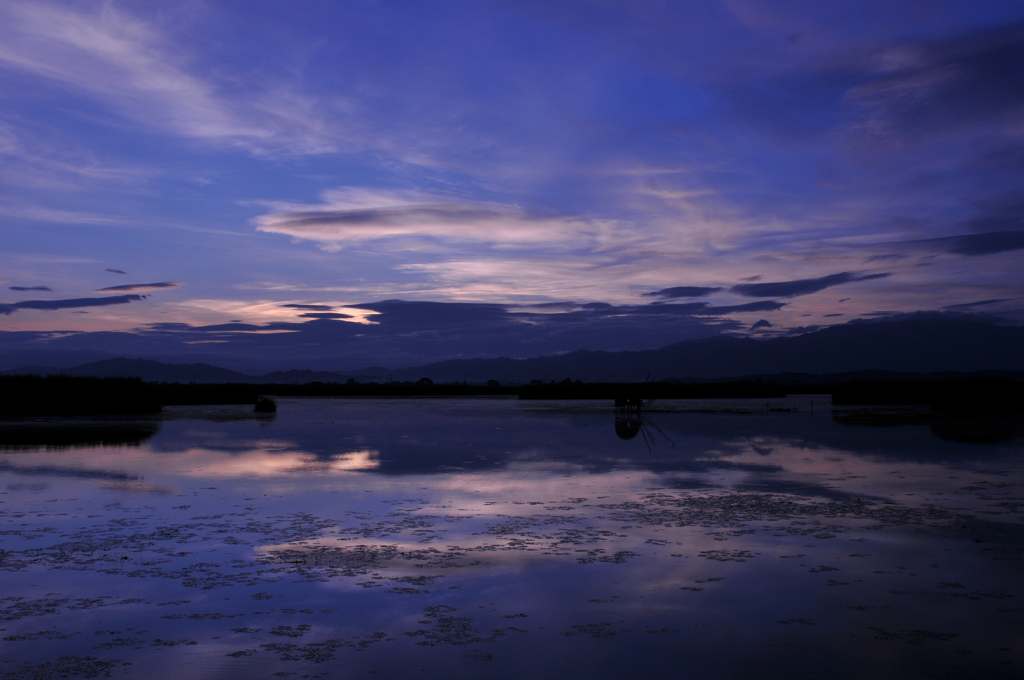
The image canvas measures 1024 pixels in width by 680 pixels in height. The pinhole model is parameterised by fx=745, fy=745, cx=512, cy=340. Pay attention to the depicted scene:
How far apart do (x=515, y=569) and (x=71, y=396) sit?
35.5m

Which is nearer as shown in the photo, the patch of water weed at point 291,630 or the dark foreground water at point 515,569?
the dark foreground water at point 515,569

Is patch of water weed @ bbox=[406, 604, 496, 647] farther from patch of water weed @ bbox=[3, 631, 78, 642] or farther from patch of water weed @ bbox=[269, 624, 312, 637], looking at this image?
patch of water weed @ bbox=[3, 631, 78, 642]

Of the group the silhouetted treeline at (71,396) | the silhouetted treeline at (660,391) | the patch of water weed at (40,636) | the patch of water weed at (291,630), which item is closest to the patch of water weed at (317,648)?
the patch of water weed at (291,630)

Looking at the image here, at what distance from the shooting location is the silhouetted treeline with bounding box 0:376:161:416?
3441cm

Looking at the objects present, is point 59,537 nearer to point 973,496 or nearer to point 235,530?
point 235,530

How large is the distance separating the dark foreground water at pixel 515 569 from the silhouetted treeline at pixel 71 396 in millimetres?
23065

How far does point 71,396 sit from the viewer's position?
1403 inches

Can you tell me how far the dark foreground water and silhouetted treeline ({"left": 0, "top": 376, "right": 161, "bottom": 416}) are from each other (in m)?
23.1

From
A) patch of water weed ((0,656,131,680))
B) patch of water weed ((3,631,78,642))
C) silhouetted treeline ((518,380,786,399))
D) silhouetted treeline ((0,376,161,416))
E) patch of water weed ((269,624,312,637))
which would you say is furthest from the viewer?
silhouetted treeline ((518,380,786,399))

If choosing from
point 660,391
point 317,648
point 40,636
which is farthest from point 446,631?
point 660,391

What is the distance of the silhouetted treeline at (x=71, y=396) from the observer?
34406mm

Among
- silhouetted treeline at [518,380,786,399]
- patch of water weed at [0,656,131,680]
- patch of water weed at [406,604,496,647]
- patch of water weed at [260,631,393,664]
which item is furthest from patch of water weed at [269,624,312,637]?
silhouetted treeline at [518,380,786,399]

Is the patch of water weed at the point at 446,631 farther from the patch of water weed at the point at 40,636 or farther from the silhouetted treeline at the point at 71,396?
the silhouetted treeline at the point at 71,396

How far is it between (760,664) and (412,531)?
4779 millimetres
